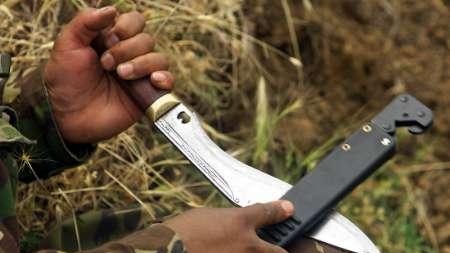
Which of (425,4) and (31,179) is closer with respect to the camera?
(31,179)

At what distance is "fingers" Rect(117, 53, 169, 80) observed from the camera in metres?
1.65

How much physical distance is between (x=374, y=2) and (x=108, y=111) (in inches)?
55.0

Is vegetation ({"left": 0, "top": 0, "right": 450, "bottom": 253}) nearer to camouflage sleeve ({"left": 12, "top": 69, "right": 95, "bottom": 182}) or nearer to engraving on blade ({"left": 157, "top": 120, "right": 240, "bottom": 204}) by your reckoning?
camouflage sleeve ({"left": 12, "top": 69, "right": 95, "bottom": 182})

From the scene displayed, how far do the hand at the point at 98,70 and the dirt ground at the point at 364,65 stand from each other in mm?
1018

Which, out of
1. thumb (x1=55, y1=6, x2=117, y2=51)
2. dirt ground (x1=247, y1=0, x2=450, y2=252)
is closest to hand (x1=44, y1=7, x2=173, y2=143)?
thumb (x1=55, y1=6, x2=117, y2=51)

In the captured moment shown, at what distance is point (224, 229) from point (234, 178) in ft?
0.47

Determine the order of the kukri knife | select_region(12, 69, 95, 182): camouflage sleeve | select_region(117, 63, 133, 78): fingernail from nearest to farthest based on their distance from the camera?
1. the kukri knife
2. select_region(117, 63, 133, 78): fingernail
3. select_region(12, 69, 95, 182): camouflage sleeve

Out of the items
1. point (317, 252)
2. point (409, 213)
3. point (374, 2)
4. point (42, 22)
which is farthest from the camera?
point (374, 2)

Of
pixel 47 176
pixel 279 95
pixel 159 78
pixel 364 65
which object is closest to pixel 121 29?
pixel 159 78

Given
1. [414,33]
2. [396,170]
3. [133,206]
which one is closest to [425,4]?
[414,33]

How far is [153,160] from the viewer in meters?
2.32

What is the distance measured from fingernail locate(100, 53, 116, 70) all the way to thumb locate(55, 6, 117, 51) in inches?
1.7

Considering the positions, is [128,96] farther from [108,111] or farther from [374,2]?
[374,2]

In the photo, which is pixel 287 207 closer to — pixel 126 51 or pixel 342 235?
pixel 342 235
